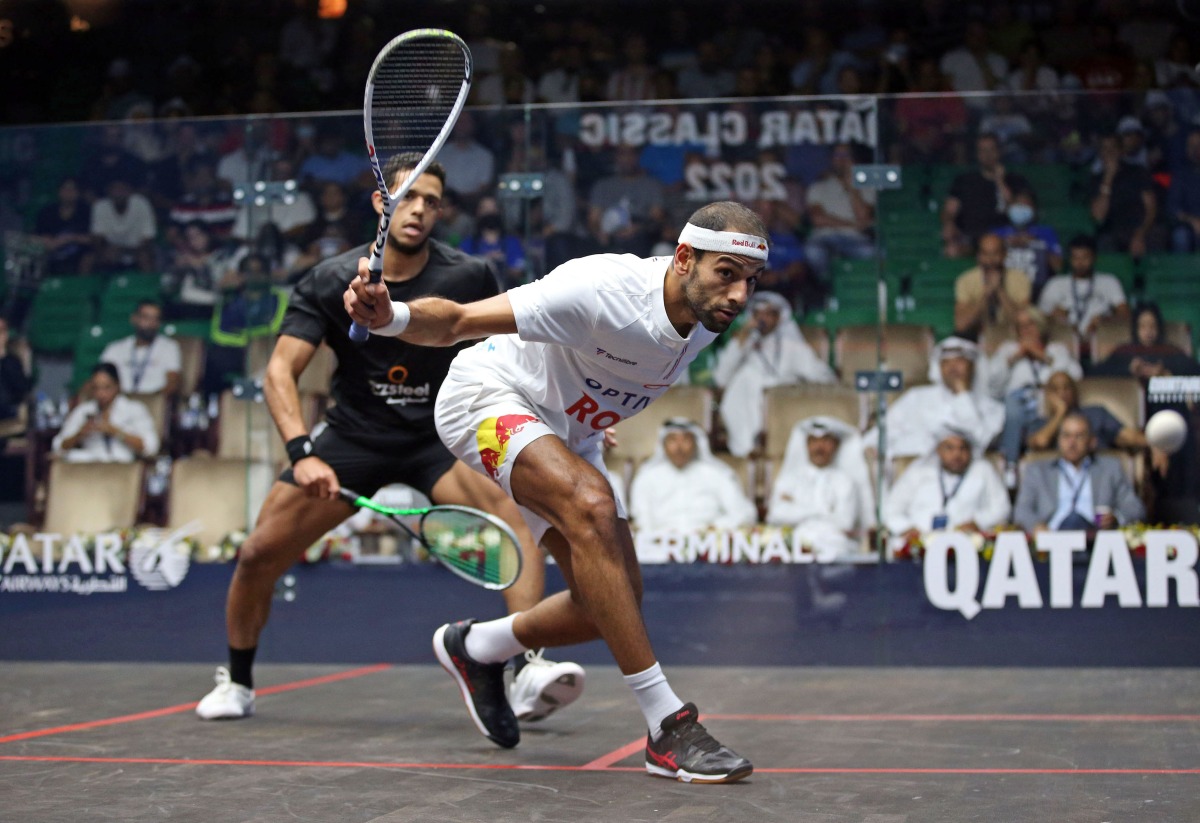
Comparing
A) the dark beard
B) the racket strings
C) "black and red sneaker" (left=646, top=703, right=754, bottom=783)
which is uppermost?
the racket strings

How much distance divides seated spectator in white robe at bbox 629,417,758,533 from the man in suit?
3.48 ft

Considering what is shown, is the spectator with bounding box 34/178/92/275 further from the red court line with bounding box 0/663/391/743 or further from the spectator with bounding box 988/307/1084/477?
the spectator with bounding box 988/307/1084/477

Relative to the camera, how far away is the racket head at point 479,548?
3.85 metres

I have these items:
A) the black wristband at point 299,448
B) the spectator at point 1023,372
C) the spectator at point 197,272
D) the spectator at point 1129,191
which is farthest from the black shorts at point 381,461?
A: the spectator at point 1129,191

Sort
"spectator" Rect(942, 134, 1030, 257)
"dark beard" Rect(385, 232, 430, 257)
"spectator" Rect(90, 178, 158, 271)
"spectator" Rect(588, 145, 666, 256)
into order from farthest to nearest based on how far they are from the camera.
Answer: "spectator" Rect(90, 178, 158, 271) < "spectator" Rect(588, 145, 666, 256) < "spectator" Rect(942, 134, 1030, 257) < "dark beard" Rect(385, 232, 430, 257)

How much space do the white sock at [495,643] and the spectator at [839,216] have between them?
2696 millimetres

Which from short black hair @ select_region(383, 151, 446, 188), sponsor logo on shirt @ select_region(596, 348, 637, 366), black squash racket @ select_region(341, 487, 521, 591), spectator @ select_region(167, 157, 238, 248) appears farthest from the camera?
spectator @ select_region(167, 157, 238, 248)

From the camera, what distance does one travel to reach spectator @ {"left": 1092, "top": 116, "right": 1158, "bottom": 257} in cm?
587

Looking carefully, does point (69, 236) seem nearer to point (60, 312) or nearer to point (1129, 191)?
point (60, 312)

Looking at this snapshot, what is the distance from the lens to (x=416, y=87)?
344 cm

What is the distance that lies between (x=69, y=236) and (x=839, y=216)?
3.21m

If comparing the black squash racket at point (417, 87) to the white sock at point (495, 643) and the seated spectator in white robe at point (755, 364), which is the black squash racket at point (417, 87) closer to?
the white sock at point (495, 643)

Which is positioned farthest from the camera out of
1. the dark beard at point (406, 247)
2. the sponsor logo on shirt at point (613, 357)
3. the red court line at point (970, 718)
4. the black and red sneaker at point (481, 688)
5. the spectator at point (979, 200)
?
the spectator at point (979, 200)

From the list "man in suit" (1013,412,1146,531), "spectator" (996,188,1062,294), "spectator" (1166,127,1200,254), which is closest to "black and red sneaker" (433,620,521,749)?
"man in suit" (1013,412,1146,531)
